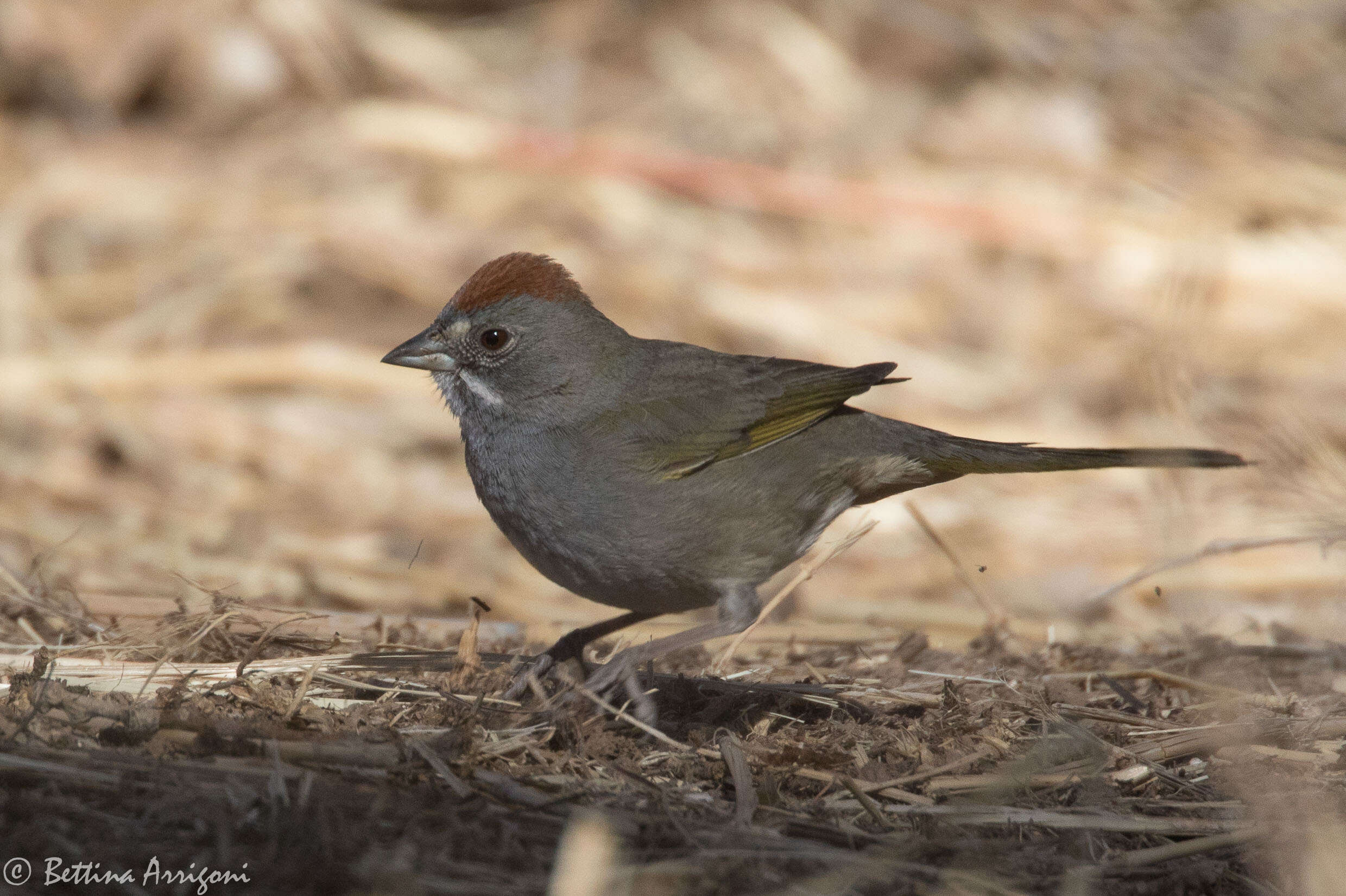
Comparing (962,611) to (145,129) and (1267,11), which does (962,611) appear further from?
(145,129)

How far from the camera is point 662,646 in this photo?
4176mm

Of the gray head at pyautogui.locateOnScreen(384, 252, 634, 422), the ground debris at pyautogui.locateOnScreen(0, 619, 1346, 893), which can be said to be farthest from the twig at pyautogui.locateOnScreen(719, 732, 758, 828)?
the gray head at pyautogui.locateOnScreen(384, 252, 634, 422)

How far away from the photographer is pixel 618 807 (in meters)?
3.26

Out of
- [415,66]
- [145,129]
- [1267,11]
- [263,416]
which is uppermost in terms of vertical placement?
[1267,11]

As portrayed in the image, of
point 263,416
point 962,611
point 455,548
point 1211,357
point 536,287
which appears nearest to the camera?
point 536,287

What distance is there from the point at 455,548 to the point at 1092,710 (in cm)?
355

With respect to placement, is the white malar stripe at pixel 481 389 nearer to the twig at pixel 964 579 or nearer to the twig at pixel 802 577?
the twig at pixel 802 577

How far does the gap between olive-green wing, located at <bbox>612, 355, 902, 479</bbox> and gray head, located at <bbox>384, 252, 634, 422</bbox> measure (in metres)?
0.26

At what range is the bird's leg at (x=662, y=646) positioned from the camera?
13.0ft

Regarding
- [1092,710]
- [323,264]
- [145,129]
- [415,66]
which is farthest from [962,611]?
[145,129]

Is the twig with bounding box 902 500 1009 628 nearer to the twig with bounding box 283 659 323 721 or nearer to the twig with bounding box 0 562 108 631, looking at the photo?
the twig with bounding box 283 659 323 721

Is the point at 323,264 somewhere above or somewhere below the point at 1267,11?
below

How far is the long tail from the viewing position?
173 inches

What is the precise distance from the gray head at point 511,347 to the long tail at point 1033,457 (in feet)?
4.01
